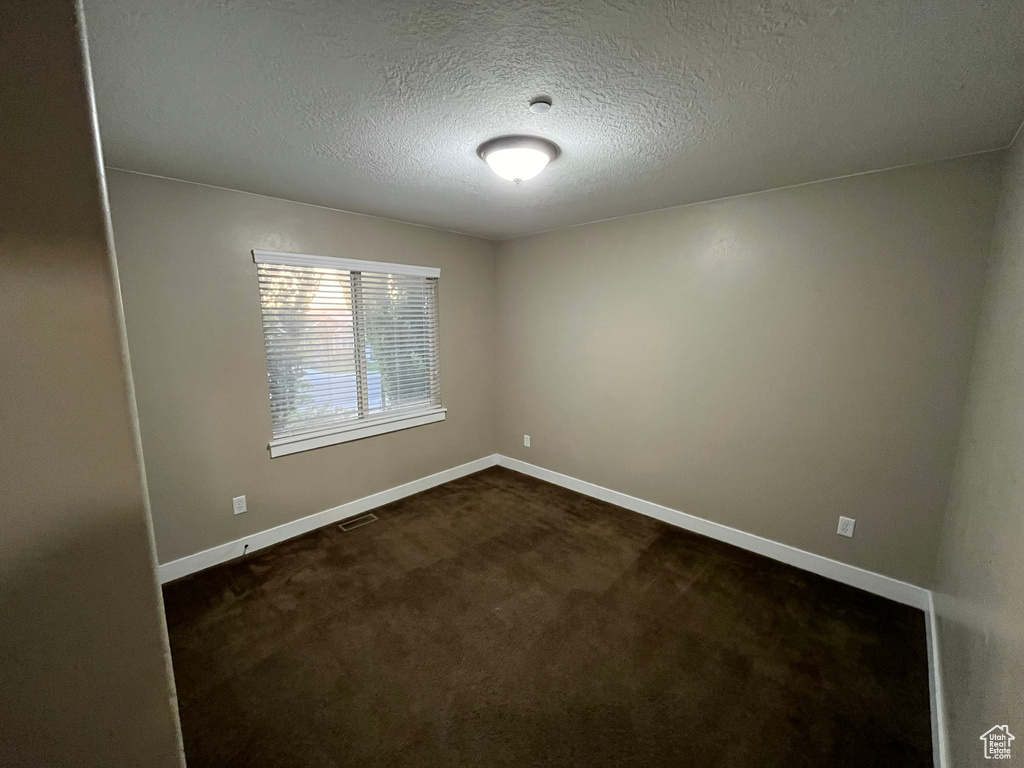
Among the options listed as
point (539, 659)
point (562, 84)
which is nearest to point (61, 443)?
point (562, 84)

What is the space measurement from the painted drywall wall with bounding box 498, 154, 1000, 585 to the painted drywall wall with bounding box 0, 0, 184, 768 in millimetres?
2886

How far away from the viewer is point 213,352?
2.45 meters

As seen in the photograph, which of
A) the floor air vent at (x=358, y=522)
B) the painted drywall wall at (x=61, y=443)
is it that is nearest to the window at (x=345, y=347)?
the floor air vent at (x=358, y=522)

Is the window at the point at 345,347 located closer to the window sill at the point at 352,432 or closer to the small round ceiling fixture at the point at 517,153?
the window sill at the point at 352,432

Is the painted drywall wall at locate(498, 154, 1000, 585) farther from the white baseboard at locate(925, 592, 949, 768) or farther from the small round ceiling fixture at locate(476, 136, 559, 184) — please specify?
the small round ceiling fixture at locate(476, 136, 559, 184)

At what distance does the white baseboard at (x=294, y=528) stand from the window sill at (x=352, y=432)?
520 mm

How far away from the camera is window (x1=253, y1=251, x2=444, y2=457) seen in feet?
8.94

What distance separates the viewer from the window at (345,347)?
107 inches

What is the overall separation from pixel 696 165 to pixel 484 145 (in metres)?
1.08

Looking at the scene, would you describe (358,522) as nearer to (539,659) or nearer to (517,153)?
(539,659)

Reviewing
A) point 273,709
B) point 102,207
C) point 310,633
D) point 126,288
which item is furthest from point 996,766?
point 126,288

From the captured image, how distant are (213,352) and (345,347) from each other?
827mm

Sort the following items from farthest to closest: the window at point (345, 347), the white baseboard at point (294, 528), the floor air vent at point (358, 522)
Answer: the floor air vent at point (358, 522), the window at point (345, 347), the white baseboard at point (294, 528)

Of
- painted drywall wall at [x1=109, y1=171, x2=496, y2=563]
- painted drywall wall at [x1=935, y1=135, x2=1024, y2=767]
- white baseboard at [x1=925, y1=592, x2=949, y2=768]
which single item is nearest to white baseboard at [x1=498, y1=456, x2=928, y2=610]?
white baseboard at [x1=925, y1=592, x2=949, y2=768]
